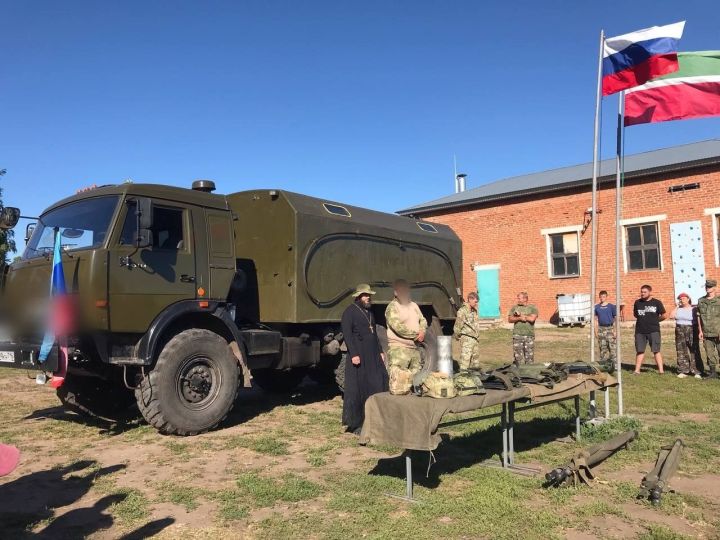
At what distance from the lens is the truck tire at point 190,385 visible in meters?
6.44

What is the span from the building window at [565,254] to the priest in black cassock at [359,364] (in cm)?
1624

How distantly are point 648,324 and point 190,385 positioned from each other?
912cm

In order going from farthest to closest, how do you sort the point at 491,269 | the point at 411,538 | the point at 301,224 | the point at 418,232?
the point at 491,269 < the point at 418,232 < the point at 301,224 < the point at 411,538

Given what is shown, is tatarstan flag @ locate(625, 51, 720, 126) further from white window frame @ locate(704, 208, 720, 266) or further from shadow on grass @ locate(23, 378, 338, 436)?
white window frame @ locate(704, 208, 720, 266)

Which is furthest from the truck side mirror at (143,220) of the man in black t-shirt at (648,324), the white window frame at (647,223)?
the white window frame at (647,223)

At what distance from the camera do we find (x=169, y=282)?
678 centimetres

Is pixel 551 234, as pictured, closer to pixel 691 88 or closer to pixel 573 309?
pixel 573 309

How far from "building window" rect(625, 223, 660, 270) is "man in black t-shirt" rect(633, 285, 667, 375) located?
9.01 m

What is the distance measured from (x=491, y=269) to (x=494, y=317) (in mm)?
1999

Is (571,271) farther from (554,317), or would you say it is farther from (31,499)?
(31,499)

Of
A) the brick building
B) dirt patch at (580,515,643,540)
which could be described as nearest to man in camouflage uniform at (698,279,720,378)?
dirt patch at (580,515,643,540)

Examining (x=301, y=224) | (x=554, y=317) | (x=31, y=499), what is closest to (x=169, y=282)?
(x=301, y=224)

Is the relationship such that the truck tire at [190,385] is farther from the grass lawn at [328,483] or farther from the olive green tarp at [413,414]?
the olive green tarp at [413,414]

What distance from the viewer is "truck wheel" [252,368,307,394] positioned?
385 inches
